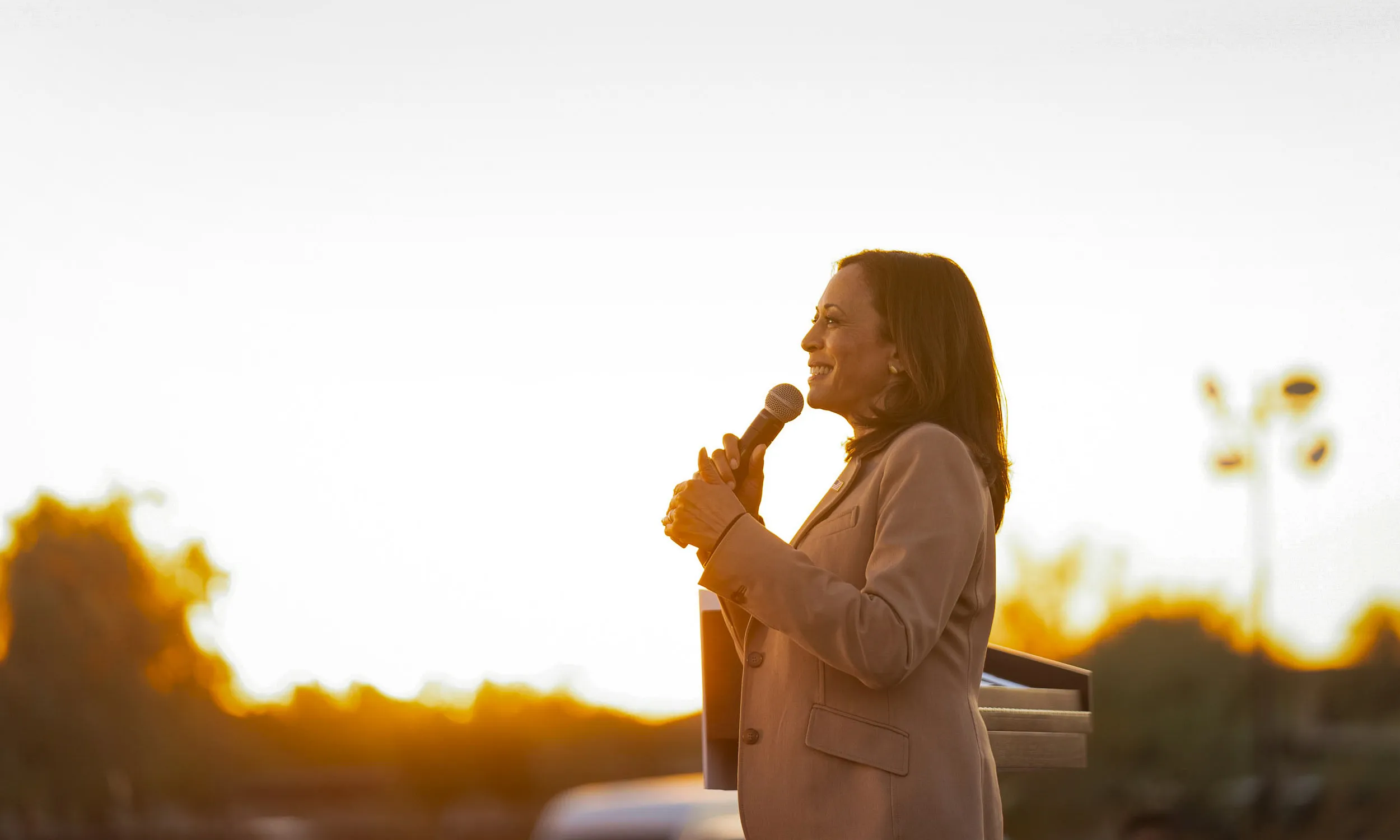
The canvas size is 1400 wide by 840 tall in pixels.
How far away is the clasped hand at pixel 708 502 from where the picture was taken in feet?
9.45

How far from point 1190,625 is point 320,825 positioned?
5050 cm

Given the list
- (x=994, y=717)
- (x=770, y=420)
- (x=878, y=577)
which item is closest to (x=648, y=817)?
(x=994, y=717)

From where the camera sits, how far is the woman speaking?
2709mm

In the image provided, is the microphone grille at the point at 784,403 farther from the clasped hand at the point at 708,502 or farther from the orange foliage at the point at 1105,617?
the orange foliage at the point at 1105,617

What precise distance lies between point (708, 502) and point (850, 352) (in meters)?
0.43

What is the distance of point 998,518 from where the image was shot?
3.14 metres

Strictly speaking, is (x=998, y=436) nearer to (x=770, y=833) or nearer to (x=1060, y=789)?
(x=770, y=833)

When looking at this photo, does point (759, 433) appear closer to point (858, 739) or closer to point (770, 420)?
point (770, 420)

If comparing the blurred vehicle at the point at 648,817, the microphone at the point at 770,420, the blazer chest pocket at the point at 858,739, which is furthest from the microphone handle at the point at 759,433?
the blurred vehicle at the point at 648,817

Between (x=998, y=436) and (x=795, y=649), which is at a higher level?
(x=998, y=436)

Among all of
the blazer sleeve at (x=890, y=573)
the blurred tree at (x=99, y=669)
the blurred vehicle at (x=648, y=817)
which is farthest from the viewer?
the blurred tree at (x=99, y=669)

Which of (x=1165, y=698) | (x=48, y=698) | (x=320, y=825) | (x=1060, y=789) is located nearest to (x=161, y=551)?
(x=48, y=698)

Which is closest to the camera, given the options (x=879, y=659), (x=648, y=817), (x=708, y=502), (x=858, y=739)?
(x=879, y=659)

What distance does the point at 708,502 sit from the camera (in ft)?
9.52
